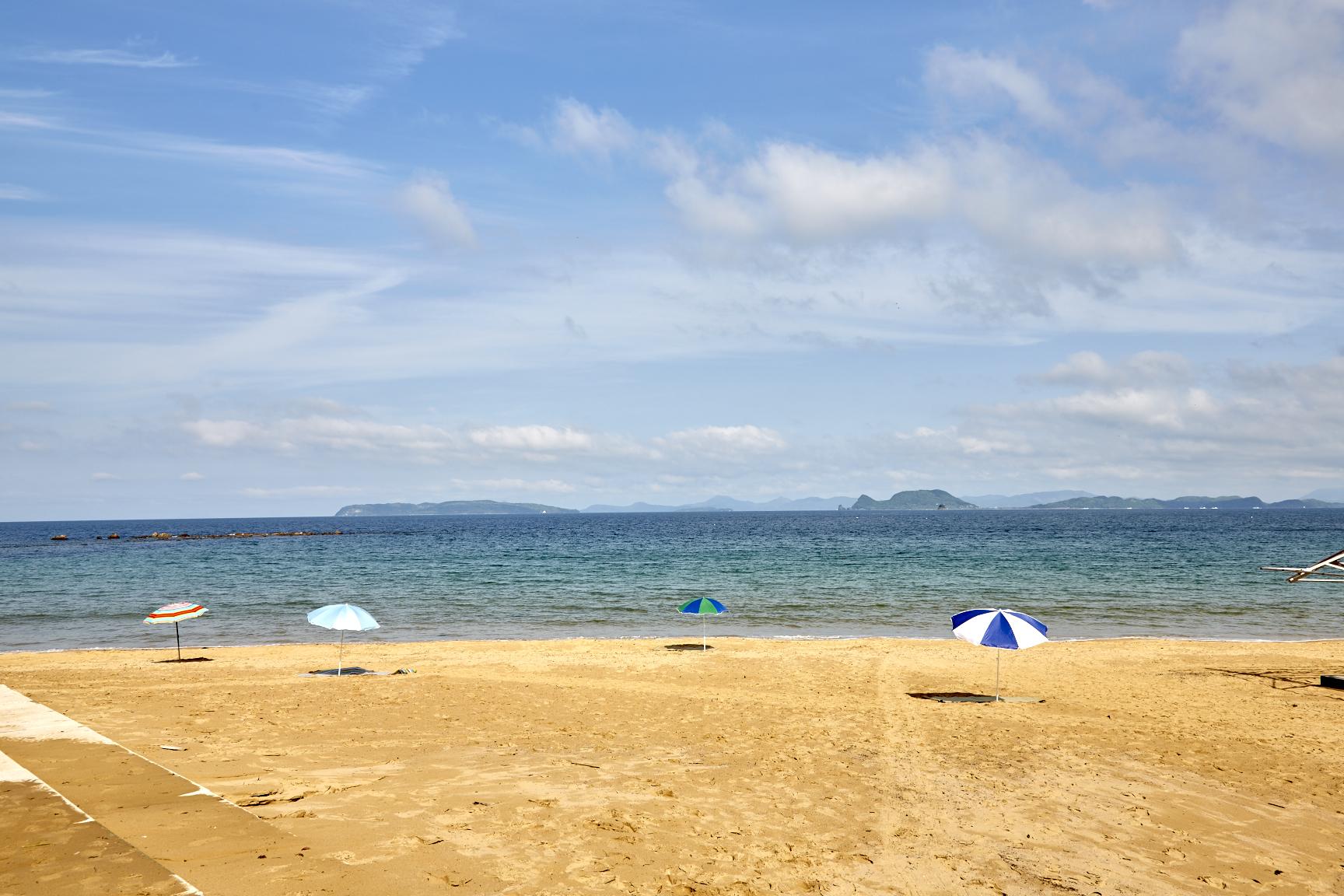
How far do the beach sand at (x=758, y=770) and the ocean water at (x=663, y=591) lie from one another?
9685mm

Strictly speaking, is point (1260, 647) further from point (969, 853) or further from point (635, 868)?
point (635, 868)

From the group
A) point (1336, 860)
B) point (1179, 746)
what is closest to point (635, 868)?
point (1336, 860)

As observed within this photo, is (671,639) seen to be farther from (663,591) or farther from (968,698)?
(663,591)

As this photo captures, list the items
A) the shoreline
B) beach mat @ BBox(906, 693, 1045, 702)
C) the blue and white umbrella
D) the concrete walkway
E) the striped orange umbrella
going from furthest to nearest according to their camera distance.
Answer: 1. the shoreline
2. the striped orange umbrella
3. beach mat @ BBox(906, 693, 1045, 702)
4. the blue and white umbrella
5. the concrete walkway

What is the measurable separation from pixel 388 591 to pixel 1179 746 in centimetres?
3848

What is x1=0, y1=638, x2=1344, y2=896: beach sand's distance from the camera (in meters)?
8.90

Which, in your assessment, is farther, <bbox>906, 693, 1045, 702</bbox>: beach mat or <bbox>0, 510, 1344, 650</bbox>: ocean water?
<bbox>0, 510, 1344, 650</bbox>: ocean water

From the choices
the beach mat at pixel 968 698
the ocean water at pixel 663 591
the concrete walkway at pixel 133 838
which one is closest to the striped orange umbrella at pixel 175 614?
the ocean water at pixel 663 591

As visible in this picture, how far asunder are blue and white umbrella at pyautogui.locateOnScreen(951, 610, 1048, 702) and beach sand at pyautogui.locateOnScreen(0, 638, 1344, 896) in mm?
1455

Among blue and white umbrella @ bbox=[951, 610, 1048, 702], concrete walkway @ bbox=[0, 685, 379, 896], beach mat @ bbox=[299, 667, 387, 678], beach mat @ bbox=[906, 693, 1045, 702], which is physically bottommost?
beach mat @ bbox=[906, 693, 1045, 702]

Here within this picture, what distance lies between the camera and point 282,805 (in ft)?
33.8

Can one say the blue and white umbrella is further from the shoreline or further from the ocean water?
→ the ocean water

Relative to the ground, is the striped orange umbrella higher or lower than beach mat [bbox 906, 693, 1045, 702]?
higher

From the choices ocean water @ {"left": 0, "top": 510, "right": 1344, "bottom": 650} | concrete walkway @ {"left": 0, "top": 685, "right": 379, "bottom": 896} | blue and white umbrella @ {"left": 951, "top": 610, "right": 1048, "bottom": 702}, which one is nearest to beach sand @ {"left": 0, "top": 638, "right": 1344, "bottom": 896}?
concrete walkway @ {"left": 0, "top": 685, "right": 379, "bottom": 896}
